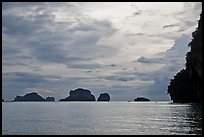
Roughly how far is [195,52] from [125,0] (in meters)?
91.7

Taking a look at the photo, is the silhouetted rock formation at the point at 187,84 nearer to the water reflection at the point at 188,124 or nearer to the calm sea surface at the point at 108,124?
the calm sea surface at the point at 108,124

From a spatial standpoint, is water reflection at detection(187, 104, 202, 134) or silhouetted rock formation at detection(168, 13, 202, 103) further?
silhouetted rock formation at detection(168, 13, 202, 103)

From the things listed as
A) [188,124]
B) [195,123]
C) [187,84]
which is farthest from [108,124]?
[187,84]

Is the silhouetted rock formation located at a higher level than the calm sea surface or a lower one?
higher

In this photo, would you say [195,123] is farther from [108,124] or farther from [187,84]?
[187,84]

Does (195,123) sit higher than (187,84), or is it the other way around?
(187,84)

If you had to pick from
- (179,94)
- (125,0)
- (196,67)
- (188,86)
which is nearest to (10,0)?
(125,0)

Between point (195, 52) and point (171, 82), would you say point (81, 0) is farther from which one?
point (171, 82)

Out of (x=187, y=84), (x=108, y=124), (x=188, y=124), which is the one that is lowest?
(x=188, y=124)

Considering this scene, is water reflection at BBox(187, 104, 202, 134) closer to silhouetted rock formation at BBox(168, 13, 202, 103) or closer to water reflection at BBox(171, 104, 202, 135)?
water reflection at BBox(171, 104, 202, 135)

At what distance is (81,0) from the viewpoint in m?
4.57

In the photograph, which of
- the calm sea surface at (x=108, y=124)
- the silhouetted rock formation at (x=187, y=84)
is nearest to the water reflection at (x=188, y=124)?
the calm sea surface at (x=108, y=124)

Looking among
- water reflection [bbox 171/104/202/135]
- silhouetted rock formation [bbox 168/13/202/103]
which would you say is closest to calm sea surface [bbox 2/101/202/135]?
water reflection [bbox 171/104/202/135]

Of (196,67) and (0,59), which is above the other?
(196,67)
